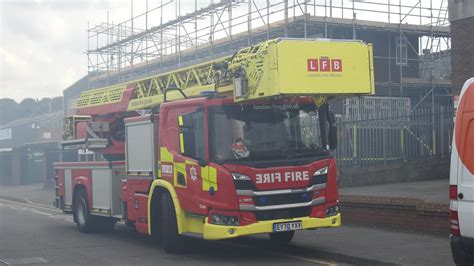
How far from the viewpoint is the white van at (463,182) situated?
24.9ft

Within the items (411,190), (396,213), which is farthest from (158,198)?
(411,190)

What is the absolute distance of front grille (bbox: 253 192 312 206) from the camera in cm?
1042

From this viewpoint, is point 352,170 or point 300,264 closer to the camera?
point 300,264

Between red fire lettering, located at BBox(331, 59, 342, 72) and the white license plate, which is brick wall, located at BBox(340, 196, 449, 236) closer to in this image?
the white license plate

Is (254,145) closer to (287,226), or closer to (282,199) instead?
(282,199)

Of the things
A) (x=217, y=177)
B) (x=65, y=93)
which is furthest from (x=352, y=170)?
(x=65, y=93)

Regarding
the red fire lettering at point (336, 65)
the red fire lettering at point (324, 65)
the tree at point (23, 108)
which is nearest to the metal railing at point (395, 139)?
the red fire lettering at point (336, 65)

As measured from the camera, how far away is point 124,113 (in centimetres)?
1558

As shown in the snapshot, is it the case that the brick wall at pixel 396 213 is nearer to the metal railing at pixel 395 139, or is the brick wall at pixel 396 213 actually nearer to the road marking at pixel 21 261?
the metal railing at pixel 395 139

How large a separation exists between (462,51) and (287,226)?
13048 millimetres

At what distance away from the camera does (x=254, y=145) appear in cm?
1064

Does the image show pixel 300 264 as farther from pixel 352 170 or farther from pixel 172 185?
pixel 352 170

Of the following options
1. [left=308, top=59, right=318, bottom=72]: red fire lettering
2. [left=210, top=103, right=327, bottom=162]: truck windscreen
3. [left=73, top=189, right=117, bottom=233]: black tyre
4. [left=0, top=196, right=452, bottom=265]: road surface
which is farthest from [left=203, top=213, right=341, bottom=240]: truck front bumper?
[left=73, top=189, right=117, bottom=233]: black tyre

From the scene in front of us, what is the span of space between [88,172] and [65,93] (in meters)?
41.2
